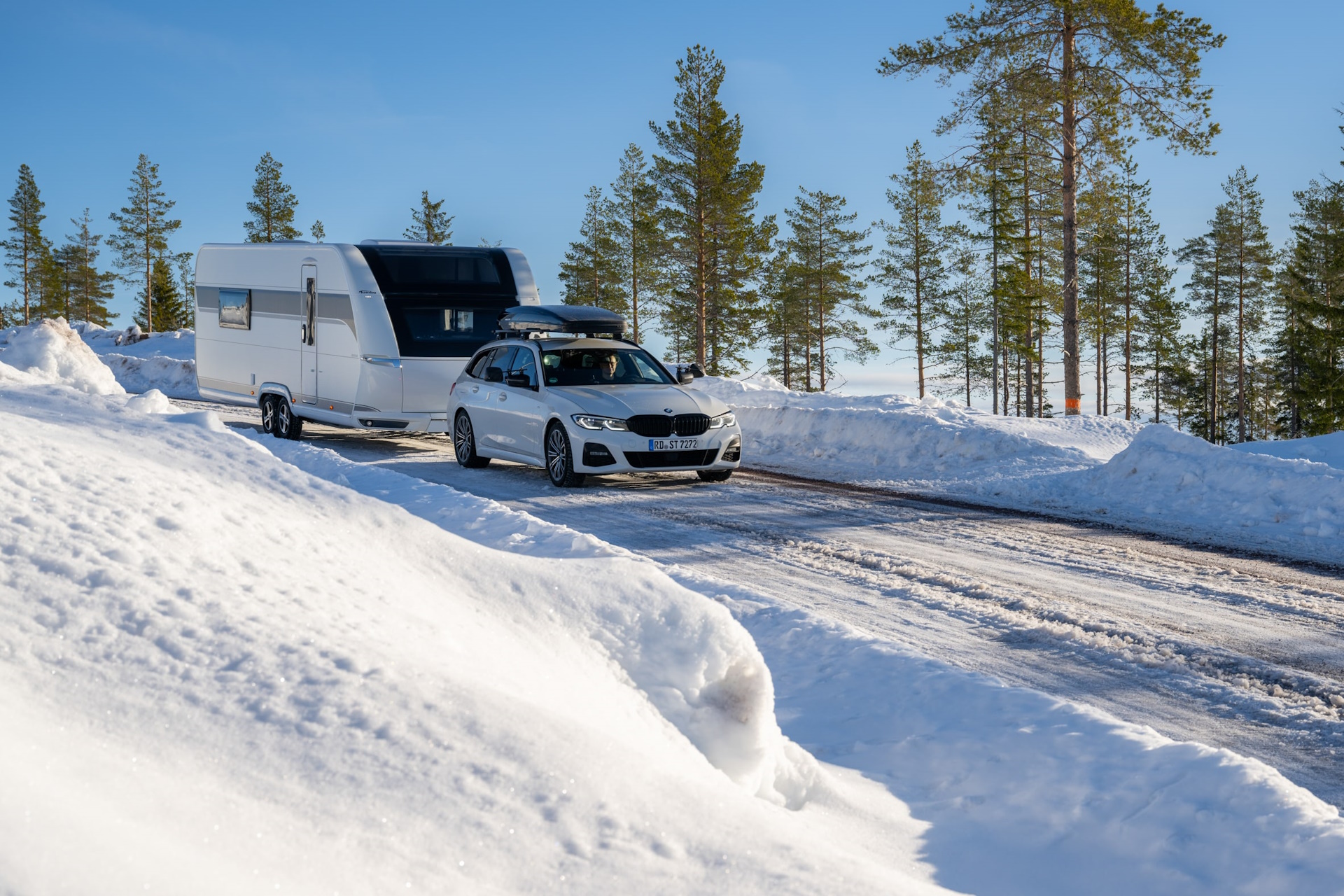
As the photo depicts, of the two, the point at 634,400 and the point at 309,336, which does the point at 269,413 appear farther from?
the point at 634,400

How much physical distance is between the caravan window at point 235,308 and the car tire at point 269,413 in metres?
1.24

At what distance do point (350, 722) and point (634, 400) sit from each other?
9.65 metres

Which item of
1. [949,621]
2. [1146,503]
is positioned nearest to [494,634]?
[949,621]

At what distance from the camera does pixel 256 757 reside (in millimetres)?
2480

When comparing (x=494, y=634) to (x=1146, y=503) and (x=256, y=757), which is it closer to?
(x=256, y=757)

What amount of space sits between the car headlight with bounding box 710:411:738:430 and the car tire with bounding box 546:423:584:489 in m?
1.61

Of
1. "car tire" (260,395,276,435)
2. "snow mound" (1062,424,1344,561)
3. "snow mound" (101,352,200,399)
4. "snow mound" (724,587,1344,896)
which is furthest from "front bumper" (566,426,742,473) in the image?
"snow mound" (101,352,200,399)

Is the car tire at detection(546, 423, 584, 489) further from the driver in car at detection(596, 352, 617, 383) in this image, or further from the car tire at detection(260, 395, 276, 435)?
the car tire at detection(260, 395, 276, 435)

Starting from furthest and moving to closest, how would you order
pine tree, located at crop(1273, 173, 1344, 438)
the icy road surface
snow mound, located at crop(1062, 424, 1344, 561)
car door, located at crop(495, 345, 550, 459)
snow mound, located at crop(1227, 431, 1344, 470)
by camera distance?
pine tree, located at crop(1273, 173, 1344, 438), snow mound, located at crop(1227, 431, 1344, 470), car door, located at crop(495, 345, 550, 459), snow mound, located at crop(1062, 424, 1344, 561), the icy road surface

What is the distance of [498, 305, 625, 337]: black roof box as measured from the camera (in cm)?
1377

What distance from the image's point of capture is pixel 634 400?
12227 millimetres

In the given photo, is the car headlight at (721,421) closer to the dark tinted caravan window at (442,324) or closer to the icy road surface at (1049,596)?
the icy road surface at (1049,596)

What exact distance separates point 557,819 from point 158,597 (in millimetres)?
1317

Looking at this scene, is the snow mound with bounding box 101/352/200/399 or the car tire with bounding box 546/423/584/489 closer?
the car tire with bounding box 546/423/584/489
